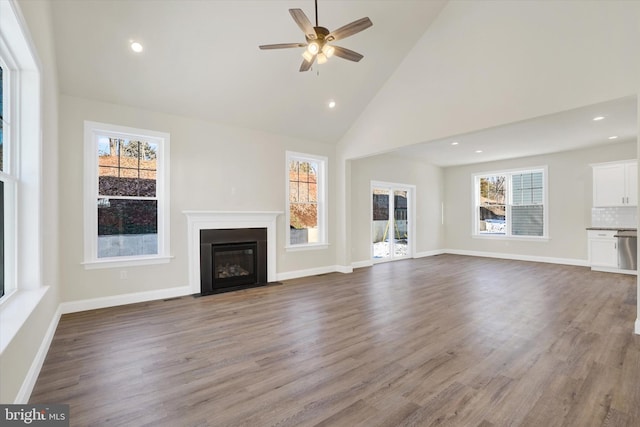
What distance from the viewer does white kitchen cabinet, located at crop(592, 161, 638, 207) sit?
646cm

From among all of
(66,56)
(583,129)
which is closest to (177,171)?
(66,56)

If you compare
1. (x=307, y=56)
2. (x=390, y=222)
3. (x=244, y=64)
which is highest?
(x=244, y=64)

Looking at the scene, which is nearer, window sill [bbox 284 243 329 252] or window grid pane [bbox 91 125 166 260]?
window grid pane [bbox 91 125 166 260]

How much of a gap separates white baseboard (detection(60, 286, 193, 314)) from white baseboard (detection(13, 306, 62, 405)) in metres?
0.76

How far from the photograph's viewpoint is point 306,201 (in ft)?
21.4

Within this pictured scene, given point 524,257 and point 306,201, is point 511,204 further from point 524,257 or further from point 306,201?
point 306,201

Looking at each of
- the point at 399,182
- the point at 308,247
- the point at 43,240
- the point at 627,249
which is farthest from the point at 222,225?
the point at 627,249

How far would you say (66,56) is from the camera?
3619 millimetres

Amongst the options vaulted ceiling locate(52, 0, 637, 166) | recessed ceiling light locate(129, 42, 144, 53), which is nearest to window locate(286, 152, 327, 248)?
vaulted ceiling locate(52, 0, 637, 166)

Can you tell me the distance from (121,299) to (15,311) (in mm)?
2480

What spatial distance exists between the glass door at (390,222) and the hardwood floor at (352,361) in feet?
11.2

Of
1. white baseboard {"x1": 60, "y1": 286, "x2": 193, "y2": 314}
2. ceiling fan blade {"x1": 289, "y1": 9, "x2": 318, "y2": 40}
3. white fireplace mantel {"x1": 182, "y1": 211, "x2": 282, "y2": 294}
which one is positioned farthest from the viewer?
white fireplace mantel {"x1": 182, "y1": 211, "x2": 282, "y2": 294}

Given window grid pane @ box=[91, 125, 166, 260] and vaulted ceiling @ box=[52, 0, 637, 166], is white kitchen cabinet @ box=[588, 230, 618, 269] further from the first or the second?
window grid pane @ box=[91, 125, 166, 260]

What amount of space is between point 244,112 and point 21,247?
357 cm
